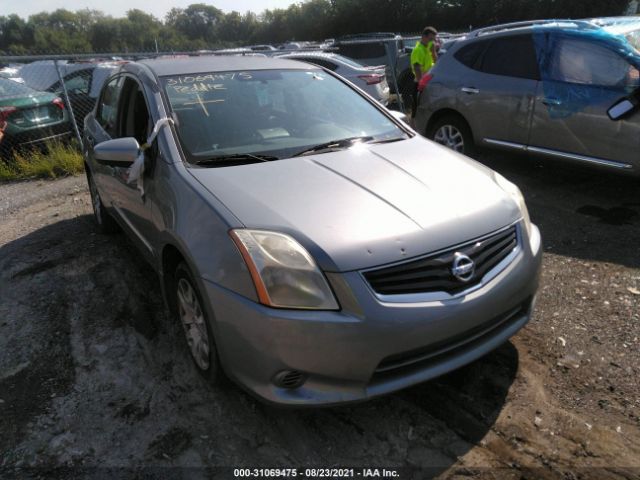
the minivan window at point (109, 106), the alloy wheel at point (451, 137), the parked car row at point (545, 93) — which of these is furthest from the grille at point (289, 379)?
the alloy wheel at point (451, 137)

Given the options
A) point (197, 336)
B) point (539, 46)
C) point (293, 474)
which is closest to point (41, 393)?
point (197, 336)

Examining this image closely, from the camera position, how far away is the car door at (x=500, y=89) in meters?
5.65

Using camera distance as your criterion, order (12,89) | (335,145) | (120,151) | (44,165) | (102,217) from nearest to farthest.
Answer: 1. (120,151)
2. (335,145)
3. (102,217)
4. (44,165)
5. (12,89)

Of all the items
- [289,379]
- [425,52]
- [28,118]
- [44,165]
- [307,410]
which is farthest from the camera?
[425,52]

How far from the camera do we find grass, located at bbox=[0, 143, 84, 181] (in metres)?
8.26

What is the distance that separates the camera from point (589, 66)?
5082mm

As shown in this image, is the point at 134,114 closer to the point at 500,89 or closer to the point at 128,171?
the point at 128,171

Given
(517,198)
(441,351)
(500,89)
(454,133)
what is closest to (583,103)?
(500,89)

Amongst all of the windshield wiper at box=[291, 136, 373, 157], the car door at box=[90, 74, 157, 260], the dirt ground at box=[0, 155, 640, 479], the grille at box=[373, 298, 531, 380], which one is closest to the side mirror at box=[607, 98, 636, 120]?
the dirt ground at box=[0, 155, 640, 479]

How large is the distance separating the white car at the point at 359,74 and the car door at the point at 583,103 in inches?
177

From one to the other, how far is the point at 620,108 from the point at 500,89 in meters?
1.39

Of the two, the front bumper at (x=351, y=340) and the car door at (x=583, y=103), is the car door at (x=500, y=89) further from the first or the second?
the front bumper at (x=351, y=340)

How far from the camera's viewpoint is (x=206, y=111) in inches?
130

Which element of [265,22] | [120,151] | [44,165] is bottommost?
[44,165]
